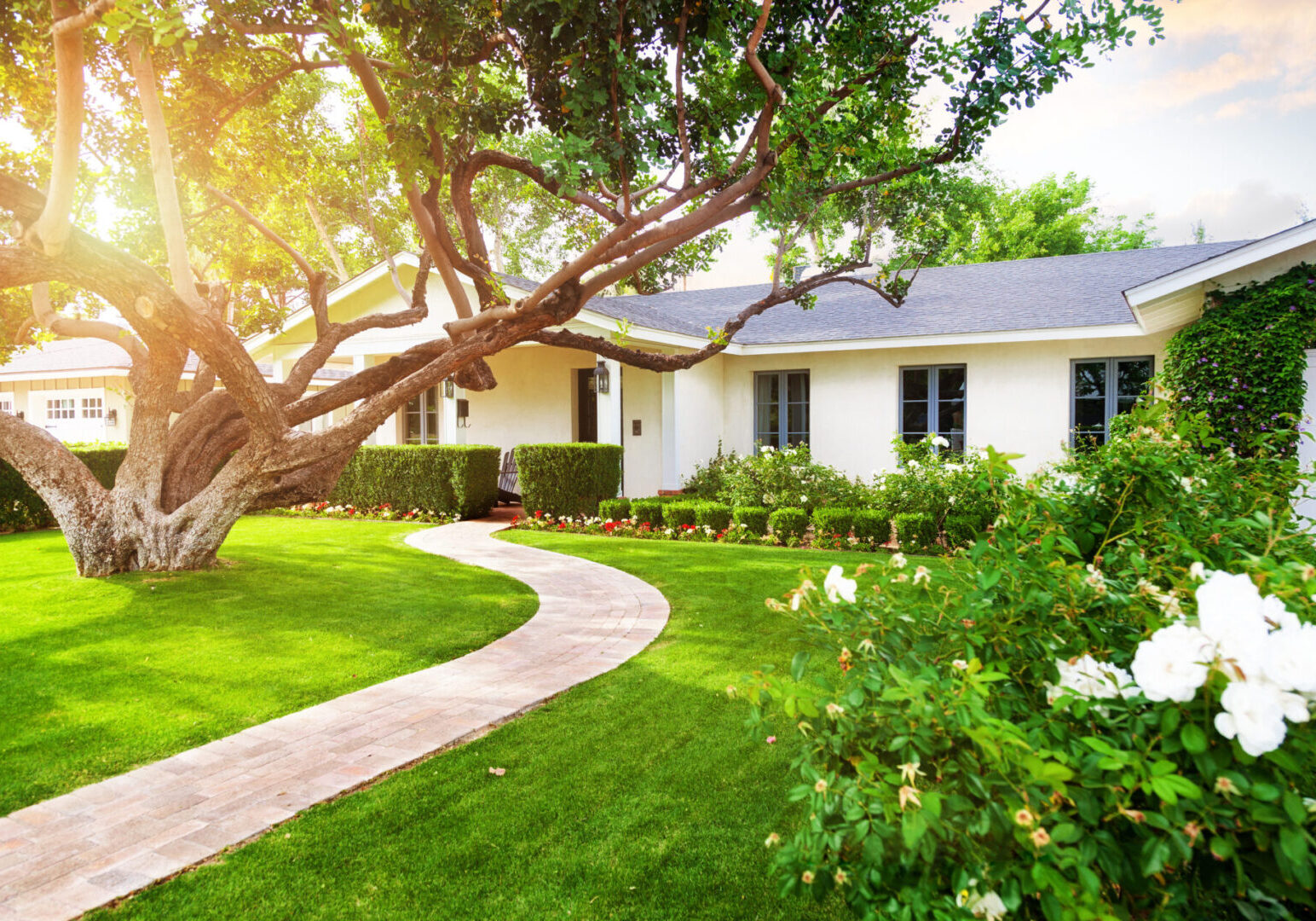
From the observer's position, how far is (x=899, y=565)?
1.98m

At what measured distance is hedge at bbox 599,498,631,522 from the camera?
1197cm

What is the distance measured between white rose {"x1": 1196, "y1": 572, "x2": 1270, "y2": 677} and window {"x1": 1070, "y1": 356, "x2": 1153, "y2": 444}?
12308mm

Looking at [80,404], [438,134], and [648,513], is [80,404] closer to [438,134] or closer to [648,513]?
[648,513]

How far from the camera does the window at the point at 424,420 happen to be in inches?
648

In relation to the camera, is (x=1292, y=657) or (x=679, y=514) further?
(x=679, y=514)

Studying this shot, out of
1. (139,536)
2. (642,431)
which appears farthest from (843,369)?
(139,536)

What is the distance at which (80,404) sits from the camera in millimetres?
Answer: 20156

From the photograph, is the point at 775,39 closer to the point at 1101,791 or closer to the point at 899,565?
the point at 899,565

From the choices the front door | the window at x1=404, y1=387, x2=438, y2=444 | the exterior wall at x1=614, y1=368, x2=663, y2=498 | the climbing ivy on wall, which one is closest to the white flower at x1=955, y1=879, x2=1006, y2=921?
the climbing ivy on wall

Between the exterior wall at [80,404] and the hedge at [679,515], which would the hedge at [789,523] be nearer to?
the hedge at [679,515]

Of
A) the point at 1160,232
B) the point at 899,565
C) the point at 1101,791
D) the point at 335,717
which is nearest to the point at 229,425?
the point at 335,717

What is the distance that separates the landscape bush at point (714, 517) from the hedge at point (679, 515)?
166 millimetres

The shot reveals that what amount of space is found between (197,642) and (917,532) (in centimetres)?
787

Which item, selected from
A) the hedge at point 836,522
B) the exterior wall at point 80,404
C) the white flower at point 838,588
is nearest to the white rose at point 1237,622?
the white flower at point 838,588
